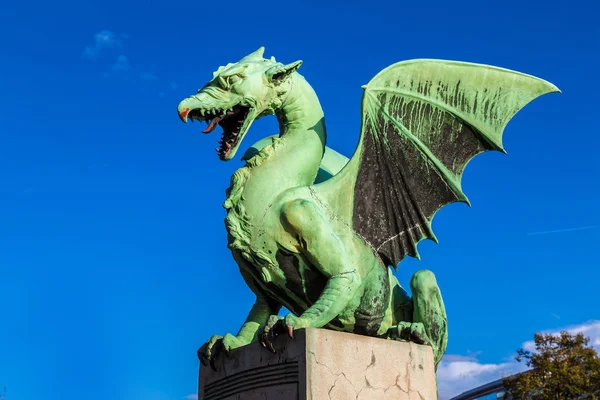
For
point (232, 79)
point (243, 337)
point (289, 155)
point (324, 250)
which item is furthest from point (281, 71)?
point (243, 337)

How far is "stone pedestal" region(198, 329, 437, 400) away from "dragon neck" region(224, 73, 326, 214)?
1172 millimetres

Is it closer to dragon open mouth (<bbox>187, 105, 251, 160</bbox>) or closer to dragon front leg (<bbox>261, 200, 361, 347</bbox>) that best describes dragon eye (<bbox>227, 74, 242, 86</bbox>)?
dragon open mouth (<bbox>187, 105, 251, 160</bbox>)

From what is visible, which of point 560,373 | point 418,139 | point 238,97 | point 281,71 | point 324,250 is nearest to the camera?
point 324,250

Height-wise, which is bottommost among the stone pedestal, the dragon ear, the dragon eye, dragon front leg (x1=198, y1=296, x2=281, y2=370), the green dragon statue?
the stone pedestal

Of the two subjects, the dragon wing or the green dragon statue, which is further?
the dragon wing

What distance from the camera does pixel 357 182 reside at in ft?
17.4

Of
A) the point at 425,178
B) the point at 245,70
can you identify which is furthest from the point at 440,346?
the point at 245,70

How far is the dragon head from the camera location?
511cm

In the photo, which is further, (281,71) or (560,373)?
(560,373)

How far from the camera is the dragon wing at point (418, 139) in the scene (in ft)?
17.5

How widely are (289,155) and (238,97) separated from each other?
0.61 metres

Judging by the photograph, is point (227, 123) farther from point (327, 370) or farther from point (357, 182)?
point (327, 370)

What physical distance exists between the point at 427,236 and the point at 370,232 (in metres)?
0.53

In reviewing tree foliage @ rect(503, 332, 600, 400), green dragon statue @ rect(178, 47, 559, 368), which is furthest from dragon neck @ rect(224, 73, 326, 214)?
tree foliage @ rect(503, 332, 600, 400)
